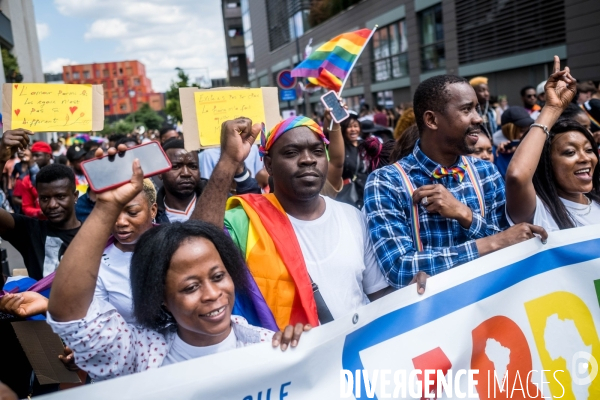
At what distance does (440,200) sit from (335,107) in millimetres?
1466

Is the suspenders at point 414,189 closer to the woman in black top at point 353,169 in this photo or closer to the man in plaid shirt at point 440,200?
the man in plaid shirt at point 440,200

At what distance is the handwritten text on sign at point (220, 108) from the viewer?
3531 mm

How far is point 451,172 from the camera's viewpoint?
2484mm

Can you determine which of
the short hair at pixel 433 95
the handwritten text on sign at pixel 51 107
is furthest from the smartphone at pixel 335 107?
the handwritten text on sign at pixel 51 107

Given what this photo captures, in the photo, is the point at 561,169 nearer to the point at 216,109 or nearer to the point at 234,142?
the point at 234,142

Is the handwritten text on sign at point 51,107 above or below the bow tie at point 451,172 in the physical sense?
above

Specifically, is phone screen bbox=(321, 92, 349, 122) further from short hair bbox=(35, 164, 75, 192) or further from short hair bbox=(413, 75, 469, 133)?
short hair bbox=(35, 164, 75, 192)

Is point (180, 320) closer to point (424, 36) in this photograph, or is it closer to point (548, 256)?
point (548, 256)

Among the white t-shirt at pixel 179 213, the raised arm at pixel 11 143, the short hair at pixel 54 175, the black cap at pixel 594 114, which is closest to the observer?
the raised arm at pixel 11 143

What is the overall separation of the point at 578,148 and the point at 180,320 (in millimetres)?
2187

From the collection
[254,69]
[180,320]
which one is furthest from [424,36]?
[254,69]

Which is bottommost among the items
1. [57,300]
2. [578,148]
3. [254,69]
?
[57,300]

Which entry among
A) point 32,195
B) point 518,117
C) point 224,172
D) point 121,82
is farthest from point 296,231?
point 121,82

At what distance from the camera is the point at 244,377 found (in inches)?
72.3
